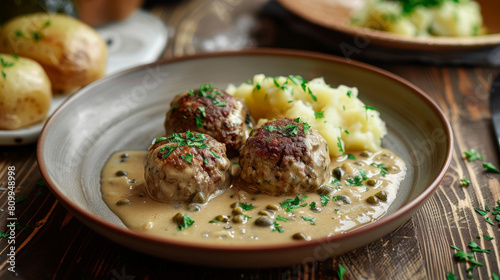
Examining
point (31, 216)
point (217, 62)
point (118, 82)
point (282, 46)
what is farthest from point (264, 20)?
point (31, 216)

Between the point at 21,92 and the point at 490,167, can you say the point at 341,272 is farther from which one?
the point at 21,92

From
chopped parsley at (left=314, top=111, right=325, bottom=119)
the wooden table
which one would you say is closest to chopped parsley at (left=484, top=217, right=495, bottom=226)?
the wooden table

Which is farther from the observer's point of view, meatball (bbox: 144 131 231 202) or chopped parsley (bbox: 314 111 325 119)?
chopped parsley (bbox: 314 111 325 119)

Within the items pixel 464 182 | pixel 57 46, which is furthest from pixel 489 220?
pixel 57 46

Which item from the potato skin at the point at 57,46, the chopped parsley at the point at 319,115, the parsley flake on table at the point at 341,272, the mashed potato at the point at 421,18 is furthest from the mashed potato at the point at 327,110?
the mashed potato at the point at 421,18

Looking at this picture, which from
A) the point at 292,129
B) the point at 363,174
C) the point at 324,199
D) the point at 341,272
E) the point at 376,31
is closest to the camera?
the point at 341,272

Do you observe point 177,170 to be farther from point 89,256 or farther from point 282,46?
point 282,46

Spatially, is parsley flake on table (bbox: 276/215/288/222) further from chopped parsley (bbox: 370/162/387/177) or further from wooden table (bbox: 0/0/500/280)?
chopped parsley (bbox: 370/162/387/177)
